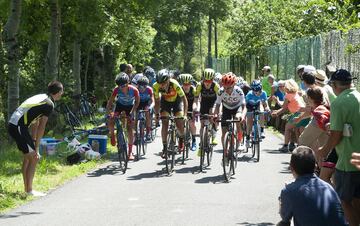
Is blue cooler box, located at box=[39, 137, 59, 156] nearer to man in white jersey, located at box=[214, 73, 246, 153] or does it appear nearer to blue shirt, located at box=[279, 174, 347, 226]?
man in white jersey, located at box=[214, 73, 246, 153]

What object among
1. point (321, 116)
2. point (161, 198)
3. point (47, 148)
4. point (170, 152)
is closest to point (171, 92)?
point (170, 152)

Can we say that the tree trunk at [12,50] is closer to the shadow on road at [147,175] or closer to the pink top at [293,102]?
the shadow on road at [147,175]

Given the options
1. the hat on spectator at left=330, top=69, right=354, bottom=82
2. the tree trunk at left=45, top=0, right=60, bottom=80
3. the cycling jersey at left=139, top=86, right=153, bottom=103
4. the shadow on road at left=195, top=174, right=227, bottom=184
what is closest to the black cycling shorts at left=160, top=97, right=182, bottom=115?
the shadow on road at left=195, top=174, right=227, bottom=184

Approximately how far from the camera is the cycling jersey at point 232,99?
44.2 ft

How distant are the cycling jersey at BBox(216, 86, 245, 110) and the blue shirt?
8253mm

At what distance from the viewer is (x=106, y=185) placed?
12.0 meters

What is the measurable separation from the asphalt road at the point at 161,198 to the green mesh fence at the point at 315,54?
8.73 ft

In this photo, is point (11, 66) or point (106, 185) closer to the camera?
point (106, 185)

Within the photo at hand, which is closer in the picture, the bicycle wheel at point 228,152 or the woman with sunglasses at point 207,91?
the bicycle wheel at point 228,152

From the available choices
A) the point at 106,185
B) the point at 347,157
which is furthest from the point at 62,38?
the point at 347,157

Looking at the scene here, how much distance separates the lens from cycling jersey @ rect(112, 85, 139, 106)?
14.8m

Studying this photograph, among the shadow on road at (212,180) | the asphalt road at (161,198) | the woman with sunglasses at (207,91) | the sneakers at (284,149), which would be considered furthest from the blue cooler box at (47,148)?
the sneakers at (284,149)

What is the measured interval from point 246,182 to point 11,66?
489cm

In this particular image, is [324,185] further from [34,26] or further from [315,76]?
[34,26]
